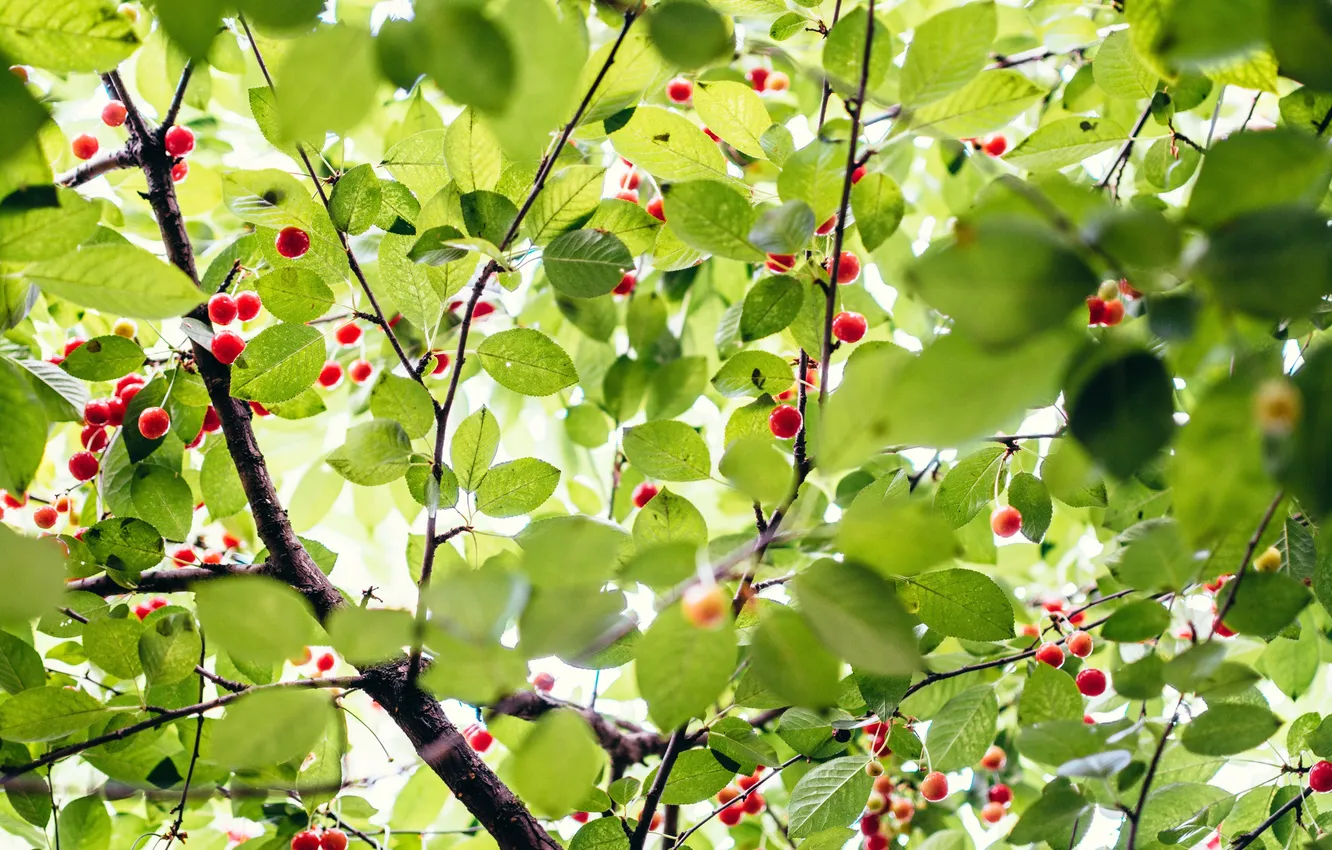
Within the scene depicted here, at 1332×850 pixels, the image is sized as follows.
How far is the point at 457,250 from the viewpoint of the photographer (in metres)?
1.01

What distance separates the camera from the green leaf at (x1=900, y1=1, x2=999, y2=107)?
833mm

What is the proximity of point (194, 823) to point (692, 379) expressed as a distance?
4.57 feet

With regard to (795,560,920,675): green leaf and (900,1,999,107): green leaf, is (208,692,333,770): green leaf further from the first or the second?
(900,1,999,107): green leaf

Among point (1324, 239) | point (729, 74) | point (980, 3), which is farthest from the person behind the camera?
point (729, 74)

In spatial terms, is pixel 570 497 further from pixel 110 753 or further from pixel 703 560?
pixel 703 560

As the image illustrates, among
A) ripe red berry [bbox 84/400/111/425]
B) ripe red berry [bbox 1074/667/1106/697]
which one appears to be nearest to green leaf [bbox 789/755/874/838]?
ripe red berry [bbox 1074/667/1106/697]

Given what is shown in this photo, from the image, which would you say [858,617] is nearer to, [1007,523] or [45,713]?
[45,713]

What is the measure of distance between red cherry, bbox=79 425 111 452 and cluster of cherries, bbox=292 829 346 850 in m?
0.84

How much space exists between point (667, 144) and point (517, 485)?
0.48m

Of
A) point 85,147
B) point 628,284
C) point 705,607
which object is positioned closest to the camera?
point 705,607

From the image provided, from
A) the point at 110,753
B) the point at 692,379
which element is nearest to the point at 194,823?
the point at 110,753

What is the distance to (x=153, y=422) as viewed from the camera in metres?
1.39

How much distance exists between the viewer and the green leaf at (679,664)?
0.63 m

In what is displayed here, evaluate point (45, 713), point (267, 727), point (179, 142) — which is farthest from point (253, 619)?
point (179, 142)
